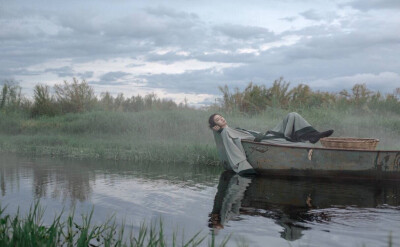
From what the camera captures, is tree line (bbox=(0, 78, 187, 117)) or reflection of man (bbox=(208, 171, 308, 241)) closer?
reflection of man (bbox=(208, 171, 308, 241))

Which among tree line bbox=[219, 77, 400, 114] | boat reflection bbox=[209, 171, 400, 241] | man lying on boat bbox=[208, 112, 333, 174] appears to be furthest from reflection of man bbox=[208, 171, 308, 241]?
tree line bbox=[219, 77, 400, 114]

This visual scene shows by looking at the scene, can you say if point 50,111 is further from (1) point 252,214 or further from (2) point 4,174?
(1) point 252,214

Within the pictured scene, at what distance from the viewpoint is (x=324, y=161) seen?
8.57 meters

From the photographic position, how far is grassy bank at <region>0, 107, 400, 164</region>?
12.3 m

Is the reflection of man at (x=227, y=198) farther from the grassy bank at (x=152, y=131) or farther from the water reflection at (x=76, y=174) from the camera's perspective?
the grassy bank at (x=152, y=131)

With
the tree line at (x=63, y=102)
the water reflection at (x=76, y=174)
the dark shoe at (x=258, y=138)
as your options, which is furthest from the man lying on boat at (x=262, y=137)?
the tree line at (x=63, y=102)

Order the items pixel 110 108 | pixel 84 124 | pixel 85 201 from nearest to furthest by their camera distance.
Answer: pixel 85 201 → pixel 84 124 → pixel 110 108

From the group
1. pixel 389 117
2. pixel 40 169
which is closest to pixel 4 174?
pixel 40 169

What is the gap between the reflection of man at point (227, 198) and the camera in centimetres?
555

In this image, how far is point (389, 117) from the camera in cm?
1611

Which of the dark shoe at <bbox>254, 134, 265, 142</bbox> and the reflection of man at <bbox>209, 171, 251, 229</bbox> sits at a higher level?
the dark shoe at <bbox>254, 134, 265, 142</bbox>

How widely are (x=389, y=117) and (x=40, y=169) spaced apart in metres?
12.0

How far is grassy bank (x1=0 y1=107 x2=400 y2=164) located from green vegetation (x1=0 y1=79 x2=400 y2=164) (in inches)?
1.0

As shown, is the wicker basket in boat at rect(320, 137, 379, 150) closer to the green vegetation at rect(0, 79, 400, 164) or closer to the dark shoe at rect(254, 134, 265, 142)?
the dark shoe at rect(254, 134, 265, 142)
